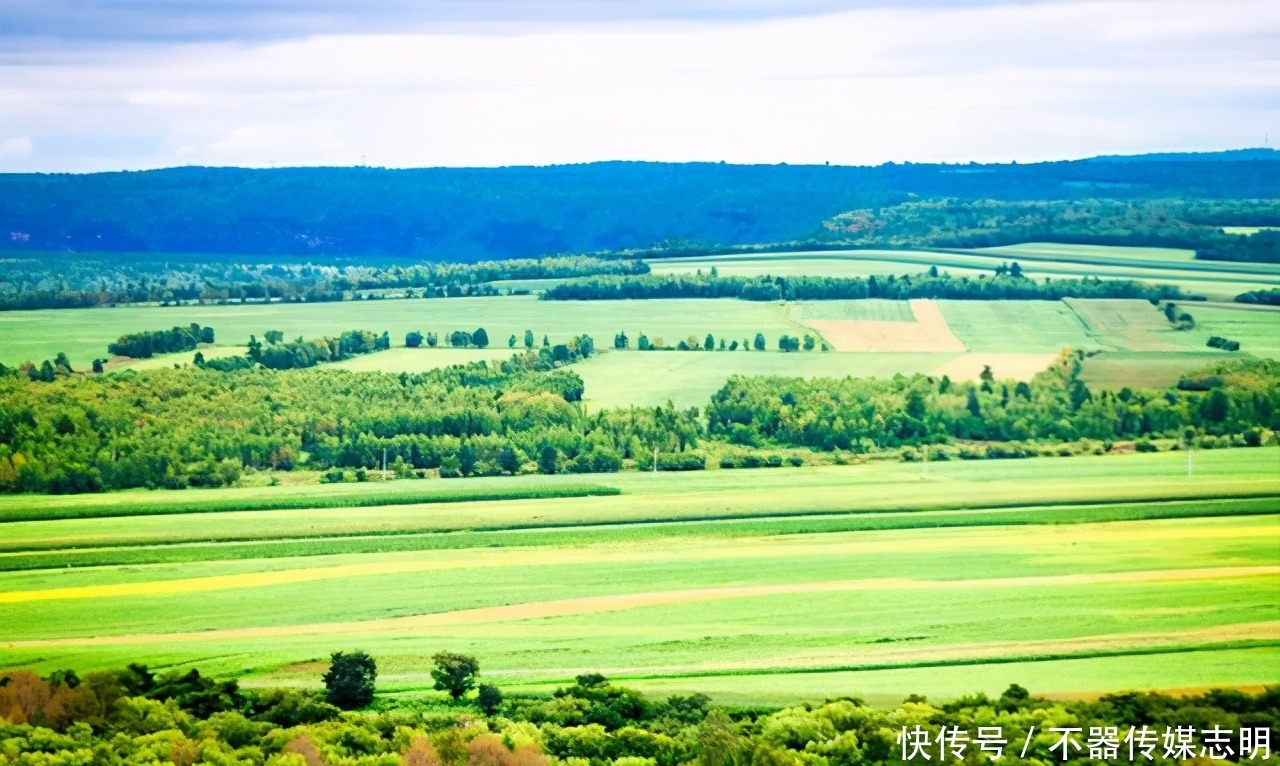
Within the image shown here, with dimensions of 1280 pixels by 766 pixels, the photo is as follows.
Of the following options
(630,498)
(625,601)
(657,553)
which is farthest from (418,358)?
(625,601)

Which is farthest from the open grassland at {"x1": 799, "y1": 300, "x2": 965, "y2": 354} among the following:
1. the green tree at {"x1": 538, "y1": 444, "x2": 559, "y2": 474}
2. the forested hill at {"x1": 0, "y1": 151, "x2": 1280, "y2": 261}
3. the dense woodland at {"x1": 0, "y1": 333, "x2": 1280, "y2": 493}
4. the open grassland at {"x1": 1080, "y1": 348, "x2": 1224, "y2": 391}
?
the forested hill at {"x1": 0, "y1": 151, "x2": 1280, "y2": 261}

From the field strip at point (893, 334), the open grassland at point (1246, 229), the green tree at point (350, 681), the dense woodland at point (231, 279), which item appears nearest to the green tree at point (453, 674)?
the green tree at point (350, 681)

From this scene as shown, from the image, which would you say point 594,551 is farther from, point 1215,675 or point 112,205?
point 112,205

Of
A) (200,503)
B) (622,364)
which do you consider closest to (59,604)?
(200,503)

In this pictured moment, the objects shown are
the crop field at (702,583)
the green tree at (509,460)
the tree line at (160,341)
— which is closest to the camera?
the crop field at (702,583)

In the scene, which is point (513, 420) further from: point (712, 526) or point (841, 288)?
point (841, 288)

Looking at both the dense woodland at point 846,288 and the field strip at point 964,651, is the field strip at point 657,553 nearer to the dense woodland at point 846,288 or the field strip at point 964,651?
the field strip at point 964,651

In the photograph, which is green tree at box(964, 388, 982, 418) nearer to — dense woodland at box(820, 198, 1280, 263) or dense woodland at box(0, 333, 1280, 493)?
dense woodland at box(0, 333, 1280, 493)

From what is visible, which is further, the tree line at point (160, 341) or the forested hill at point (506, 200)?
the forested hill at point (506, 200)
